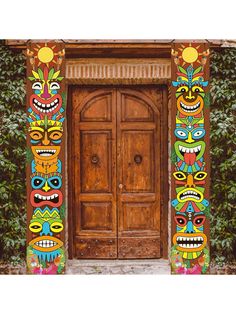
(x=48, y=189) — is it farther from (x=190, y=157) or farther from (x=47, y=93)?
(x=190, y=157)

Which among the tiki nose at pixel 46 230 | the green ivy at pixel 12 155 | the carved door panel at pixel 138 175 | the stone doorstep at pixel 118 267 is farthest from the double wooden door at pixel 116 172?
the green ivy at pixel 12 155

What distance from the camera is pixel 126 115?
6414mm

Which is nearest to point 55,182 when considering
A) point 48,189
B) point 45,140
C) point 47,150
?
point 48,189

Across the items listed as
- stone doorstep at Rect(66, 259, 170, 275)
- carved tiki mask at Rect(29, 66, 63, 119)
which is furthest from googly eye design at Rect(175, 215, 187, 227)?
carved tiki mask at Rect(29, 66, 63, 119)

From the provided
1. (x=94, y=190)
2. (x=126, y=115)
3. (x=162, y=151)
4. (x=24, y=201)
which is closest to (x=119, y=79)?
(x=126, y=115)

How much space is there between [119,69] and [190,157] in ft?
5.07

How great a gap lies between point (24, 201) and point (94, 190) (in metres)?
1.02

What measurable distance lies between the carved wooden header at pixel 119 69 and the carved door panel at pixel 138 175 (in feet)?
1.23

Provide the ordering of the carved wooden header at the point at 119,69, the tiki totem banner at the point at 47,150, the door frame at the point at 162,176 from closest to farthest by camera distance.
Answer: the tiki totem banner at the point at 47,150 → the carved wooden header at the point at 119,69 → the door frame at the point at 162,176

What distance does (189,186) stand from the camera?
5.96 metres

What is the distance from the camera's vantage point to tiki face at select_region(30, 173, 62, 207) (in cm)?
594

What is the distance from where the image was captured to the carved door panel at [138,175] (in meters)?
6.41

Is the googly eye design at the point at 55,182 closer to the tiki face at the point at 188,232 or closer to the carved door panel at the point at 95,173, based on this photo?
the carved door panel at the point at 95,173

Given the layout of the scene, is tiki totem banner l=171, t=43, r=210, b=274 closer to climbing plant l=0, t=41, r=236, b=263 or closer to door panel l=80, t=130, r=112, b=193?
climbing plant l=0, t=41, r=236, b=263
